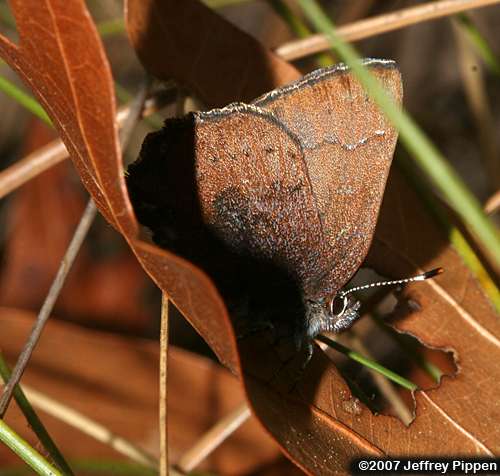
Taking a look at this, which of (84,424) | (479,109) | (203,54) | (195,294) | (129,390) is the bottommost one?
(195,294)

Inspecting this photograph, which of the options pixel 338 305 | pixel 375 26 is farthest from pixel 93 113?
pixel 375 26

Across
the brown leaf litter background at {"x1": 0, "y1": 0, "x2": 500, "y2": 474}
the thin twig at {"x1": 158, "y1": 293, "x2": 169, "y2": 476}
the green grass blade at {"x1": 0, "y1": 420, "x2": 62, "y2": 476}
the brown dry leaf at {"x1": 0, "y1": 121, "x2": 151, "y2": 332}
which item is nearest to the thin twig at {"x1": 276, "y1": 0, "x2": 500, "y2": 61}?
the brown leaf litter background at {"x1": 0, "y1": 0, "x2": 500, "y2": 474}

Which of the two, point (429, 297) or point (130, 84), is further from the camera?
point (130, 84)

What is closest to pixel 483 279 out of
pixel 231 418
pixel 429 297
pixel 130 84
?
pixel 429 297

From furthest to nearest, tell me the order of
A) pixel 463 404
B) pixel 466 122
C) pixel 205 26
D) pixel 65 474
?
pixel 466 122, pixel 205 26, pixel 463 404, pixel 65 474

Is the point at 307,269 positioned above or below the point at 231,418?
above

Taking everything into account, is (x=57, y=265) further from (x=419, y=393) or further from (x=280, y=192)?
(x=419, y=393)

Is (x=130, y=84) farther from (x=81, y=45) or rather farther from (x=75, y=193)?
(x=81, y=45)

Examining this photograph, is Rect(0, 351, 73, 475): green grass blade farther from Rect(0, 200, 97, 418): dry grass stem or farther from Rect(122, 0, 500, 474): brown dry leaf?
Rect(122, 0, 500, 474): brown dry leaf
